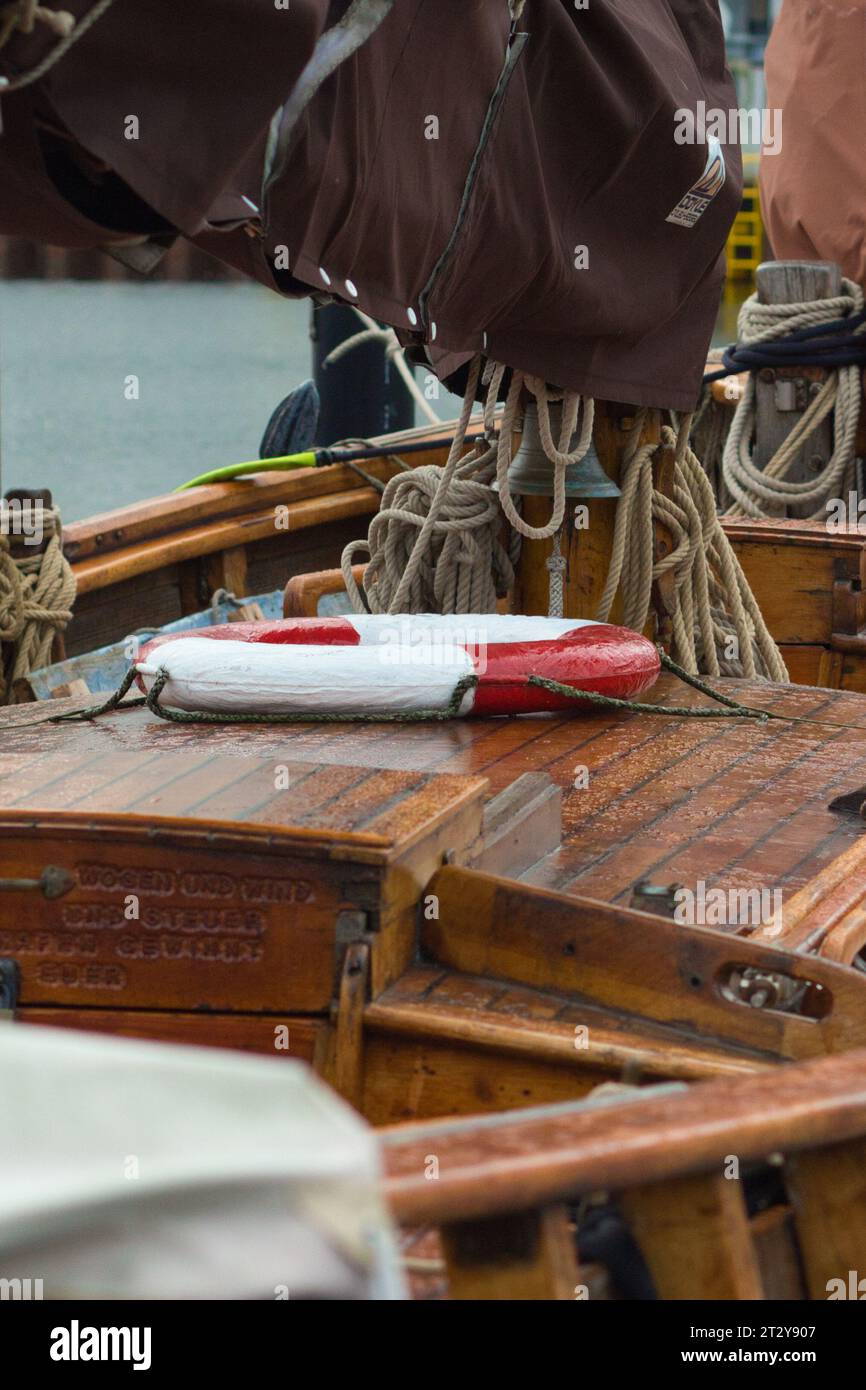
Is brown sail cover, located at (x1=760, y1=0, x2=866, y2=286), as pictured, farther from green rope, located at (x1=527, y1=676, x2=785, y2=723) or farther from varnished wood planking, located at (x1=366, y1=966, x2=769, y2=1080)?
varnished wood planking, located at (x1=366, y1=966, x2=769, y2=1080)

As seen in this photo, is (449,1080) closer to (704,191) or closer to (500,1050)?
(500,1050)

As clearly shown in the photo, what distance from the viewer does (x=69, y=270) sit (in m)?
37.1

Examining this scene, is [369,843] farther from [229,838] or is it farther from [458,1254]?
[458,1254]

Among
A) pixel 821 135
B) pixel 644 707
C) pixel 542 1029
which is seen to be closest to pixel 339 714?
pixel 644 707

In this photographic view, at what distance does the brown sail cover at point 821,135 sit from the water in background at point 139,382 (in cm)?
1146

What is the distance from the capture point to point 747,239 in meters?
27.2

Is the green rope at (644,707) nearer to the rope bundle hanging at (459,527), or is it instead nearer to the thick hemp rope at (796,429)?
the rope bundle hanging at (459,527)

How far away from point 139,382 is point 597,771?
22.6 meters

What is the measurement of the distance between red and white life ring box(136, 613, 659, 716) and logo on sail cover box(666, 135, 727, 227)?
0.94 metres

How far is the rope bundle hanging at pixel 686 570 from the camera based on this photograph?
13.5 feet

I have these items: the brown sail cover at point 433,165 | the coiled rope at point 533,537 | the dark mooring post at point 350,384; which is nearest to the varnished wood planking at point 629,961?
the brown sail cover at point 433,165

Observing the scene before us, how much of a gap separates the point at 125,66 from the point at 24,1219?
1640 mm

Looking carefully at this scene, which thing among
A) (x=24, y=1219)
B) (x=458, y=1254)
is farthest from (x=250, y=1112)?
(x=458, y=1254)

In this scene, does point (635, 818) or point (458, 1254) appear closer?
point (458, 1254)
